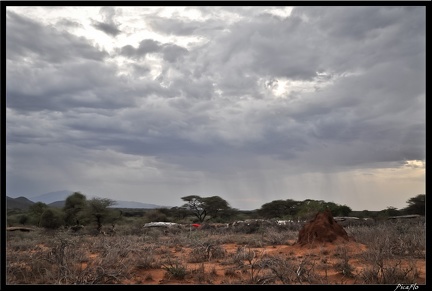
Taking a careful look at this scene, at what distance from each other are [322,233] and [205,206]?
1141 inches

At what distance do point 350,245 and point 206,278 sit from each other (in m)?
6.14

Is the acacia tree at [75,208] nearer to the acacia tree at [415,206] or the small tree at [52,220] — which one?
the small tree at [52,220]

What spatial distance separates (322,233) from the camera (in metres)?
12.1

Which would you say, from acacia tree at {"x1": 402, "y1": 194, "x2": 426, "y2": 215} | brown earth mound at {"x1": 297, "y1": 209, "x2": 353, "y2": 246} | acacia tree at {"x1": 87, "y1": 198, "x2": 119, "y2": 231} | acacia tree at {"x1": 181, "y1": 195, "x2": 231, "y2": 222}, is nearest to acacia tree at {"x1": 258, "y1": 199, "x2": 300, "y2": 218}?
acacia tree at {"x1": 181, "y1": 195, "x2": 231, "y2": 222}

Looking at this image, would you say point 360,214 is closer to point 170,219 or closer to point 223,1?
point 170,219

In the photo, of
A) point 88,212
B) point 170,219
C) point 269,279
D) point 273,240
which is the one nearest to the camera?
point 269,279

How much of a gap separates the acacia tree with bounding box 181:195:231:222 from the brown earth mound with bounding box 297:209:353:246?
27.9m

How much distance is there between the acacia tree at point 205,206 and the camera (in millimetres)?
40344

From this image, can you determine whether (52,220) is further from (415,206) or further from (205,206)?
(415,206)

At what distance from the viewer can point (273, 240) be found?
13852 millimetres

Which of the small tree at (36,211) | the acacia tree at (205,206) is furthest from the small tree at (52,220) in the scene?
the acacia tree at (205,206)
